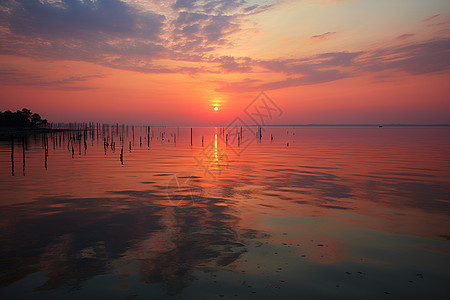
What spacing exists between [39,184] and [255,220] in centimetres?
1509

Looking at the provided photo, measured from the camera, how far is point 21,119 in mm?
95000

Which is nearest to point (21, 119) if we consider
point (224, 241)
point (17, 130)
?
point (17, 130)

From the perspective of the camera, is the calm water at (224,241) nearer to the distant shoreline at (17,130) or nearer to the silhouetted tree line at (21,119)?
the distant shoreline at (17,130)

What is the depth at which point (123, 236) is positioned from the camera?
31.9ft

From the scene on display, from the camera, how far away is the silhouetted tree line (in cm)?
8875

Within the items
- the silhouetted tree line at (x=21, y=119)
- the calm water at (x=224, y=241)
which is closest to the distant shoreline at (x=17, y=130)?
the silhouetted tree line at (x=21, y=119)

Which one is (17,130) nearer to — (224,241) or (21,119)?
(21,119)

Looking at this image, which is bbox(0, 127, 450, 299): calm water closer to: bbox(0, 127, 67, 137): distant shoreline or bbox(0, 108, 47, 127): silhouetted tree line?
bbox(0, 127, 67, 137): distant shoreline

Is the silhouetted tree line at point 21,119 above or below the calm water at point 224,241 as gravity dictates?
above

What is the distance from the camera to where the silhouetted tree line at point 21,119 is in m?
88.8

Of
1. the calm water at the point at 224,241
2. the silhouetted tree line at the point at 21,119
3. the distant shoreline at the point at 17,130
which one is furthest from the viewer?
the silhouetted tree line at the point at 21,119

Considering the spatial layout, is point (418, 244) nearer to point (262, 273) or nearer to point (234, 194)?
point (262, 273)

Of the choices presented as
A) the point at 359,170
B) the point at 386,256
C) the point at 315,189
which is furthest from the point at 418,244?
the point at 359,170

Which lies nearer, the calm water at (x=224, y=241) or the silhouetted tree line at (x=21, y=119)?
the calm water at (x=224, y=241)
